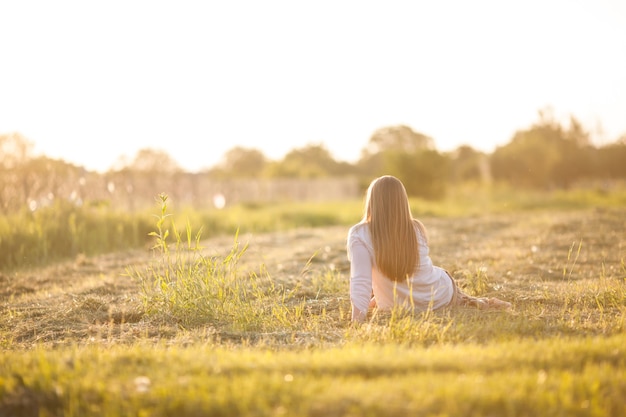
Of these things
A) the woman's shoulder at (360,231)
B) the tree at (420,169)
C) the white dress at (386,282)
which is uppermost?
the tree at (420,169)

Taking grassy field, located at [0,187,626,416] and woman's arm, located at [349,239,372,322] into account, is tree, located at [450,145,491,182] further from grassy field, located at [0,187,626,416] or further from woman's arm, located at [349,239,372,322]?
woman's arm, located at [349,239,372,322]

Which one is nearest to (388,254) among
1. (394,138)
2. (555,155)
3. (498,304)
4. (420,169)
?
(498,304)

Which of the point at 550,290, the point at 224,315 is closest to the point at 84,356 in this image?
the point at 224,315

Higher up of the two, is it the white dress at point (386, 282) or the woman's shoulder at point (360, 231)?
the woman's shoulder at point (360, 231)

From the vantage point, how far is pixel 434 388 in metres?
2.54

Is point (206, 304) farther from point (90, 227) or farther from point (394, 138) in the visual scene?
point (394, 138)

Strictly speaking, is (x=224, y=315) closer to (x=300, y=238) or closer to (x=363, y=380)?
(x=363, y=380)

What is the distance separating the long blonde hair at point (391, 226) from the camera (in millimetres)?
4398

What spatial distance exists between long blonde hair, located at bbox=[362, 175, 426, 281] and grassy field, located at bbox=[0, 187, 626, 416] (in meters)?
0.42

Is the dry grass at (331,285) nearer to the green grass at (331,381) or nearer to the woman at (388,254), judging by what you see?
the woman at (388,254)

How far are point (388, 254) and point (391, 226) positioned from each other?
207mm

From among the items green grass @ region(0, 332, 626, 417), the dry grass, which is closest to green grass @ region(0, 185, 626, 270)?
the dry grass

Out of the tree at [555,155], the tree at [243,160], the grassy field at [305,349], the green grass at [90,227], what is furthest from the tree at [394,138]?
the grassy field at [305,349]

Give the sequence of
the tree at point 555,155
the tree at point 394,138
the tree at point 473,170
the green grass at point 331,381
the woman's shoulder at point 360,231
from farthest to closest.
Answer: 1. the tree at point 394,138
2. the tree at point 473,170
3. the tree at point 555,155
4. the woman's shoulder at point 360,231
5. the green grass at point 331,381
